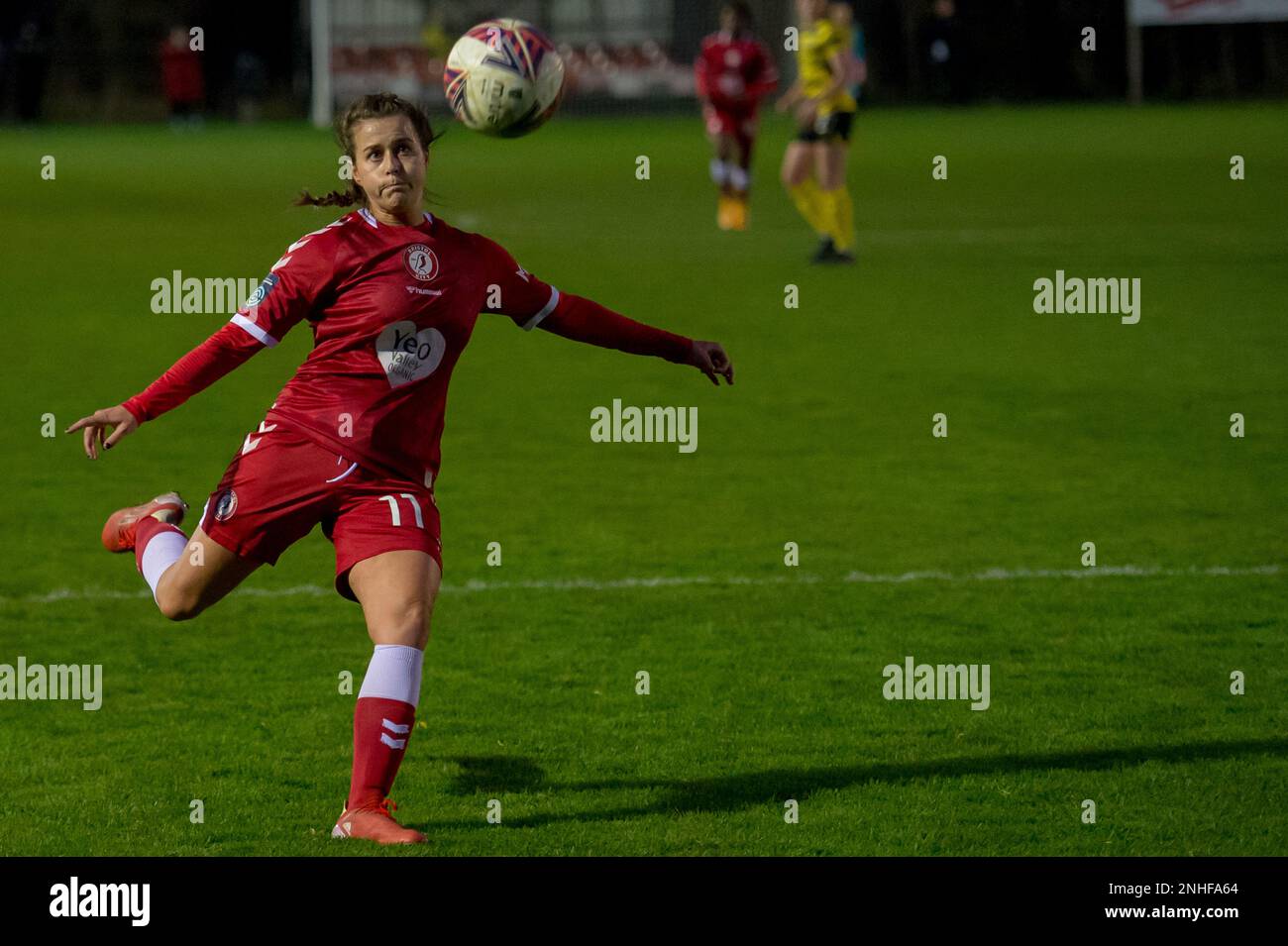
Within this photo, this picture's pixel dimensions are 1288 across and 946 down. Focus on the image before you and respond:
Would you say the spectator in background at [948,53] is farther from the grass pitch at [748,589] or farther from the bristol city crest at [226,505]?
the bristol city crest at [226,505]

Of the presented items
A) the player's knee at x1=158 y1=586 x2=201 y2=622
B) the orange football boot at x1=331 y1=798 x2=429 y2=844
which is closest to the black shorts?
the player's knee at x1=158 y1=586 x2=201 y2=622

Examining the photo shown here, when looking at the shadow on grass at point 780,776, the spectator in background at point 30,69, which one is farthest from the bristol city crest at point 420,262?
the spectator in background at point 30,69

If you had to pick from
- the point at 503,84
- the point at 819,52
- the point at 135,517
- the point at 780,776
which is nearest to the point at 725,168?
the point at 819,52

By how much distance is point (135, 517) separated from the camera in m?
5.91

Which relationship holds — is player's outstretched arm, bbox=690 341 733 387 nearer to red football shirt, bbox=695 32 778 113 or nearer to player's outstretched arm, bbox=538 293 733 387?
player's outstretched arm, bbox=538 293 733 387

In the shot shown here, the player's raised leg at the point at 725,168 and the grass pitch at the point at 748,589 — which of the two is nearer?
the grass pitch at the point at 748,589

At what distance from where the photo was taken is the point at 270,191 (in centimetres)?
2619

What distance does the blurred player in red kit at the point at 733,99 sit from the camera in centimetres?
2222

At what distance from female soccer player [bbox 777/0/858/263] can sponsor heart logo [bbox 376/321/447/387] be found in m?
12.8

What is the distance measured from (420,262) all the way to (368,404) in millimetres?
382

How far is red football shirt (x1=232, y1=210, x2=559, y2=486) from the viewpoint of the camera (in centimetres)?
504

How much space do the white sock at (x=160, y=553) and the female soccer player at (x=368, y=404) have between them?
25 centimetres

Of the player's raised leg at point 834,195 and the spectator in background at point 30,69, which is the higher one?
the spectator in background at point 30,69

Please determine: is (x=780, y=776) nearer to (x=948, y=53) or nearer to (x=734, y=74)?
(x=734, y=74)
